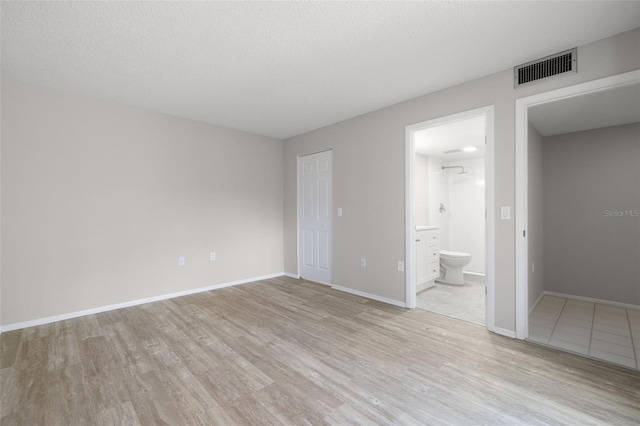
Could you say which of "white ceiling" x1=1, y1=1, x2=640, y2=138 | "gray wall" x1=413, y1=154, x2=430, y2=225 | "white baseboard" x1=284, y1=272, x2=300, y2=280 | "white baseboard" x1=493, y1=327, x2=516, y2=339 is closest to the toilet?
"gray wall" x1=413, y1=154, x2=430, y2=225

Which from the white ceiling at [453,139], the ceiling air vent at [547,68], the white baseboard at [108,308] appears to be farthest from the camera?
the white ceiling at [453,139]

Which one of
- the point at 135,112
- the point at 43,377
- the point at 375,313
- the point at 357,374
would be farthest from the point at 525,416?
the point at 135,112

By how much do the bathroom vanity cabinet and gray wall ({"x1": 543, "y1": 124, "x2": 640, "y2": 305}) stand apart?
4.94 ft

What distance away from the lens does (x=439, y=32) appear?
2.05 meters

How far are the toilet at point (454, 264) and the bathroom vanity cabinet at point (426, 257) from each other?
150 millimetres

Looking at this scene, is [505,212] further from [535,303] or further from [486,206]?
[535,303]

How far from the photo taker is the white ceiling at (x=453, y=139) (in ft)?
11.4

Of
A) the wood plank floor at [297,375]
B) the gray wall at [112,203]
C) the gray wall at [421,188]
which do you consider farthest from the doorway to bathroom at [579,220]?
the gray wall at [112,203]

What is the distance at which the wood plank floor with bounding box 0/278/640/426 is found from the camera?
1.58 metres

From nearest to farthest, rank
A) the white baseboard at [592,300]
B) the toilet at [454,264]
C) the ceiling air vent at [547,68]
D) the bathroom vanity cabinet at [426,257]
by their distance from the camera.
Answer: the ceiling air vent at [547,68] < the white baseboard at [592,300] < the bathroom vanity cabinet at [426,257] < the toilet at [454,264]

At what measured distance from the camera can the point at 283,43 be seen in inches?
86.0

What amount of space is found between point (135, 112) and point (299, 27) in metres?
2.73

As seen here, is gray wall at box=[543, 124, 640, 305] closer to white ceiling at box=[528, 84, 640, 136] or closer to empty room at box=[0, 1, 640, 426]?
empty room at box=[0, 1, 640, 426]

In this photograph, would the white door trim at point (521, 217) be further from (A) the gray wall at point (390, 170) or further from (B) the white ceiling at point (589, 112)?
(B) the white ceiling at point (589, 112)
